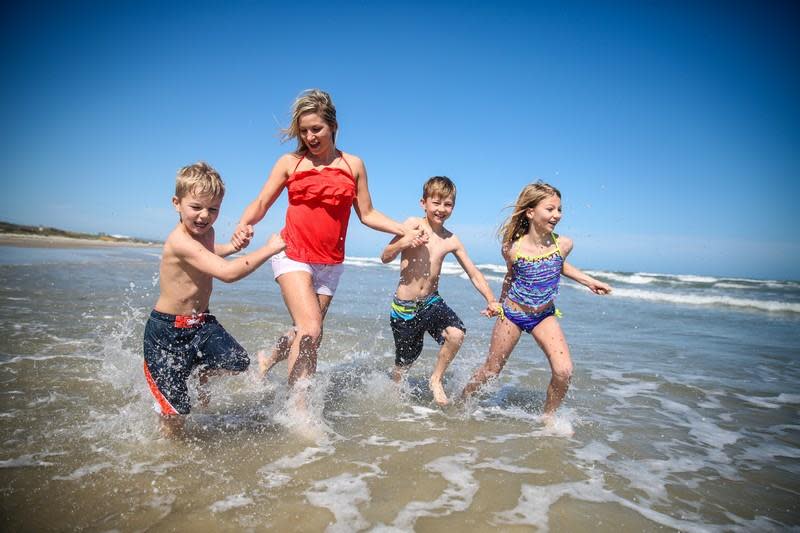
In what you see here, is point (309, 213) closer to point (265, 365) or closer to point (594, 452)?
point (265, 365)

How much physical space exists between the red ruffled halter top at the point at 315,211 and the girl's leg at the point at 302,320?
0.19 m

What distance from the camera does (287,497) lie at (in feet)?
8.47

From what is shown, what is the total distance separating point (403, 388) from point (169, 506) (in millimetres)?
2616

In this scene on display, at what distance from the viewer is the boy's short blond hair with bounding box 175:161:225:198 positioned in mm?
3211

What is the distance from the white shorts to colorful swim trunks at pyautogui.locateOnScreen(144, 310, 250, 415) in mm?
672

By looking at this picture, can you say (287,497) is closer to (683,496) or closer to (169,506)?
(169,506)

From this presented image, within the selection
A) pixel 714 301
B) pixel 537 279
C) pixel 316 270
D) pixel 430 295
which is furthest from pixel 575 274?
pixel 714 301

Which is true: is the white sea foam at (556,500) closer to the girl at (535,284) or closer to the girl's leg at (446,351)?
the girl at (535,284)

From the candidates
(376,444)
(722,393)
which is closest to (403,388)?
(376,444)

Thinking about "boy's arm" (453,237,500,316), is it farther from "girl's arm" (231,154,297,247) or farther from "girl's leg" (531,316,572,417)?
"girl's arm" (231,154,297,247)

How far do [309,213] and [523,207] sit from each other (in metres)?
2.02

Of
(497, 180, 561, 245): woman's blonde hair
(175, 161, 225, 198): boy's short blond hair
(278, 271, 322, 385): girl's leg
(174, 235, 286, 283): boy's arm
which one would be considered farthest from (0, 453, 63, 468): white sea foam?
(497, 180, 561, 245): woman's blonde hair

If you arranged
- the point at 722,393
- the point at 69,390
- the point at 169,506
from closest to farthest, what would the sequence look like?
the point at 169,506 → the point at 69,390 → the point at 722,393

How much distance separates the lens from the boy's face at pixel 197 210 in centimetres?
323
